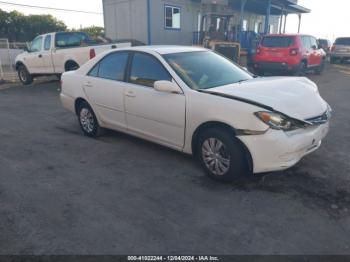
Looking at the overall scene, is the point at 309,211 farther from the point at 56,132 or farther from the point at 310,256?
the point at 56,132

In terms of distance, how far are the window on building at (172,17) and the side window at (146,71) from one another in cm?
1389

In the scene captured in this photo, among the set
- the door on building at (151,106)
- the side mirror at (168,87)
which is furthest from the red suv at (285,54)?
the side mirror at (168,87)

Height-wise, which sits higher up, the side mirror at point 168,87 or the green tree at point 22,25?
the green tree at point 22,25

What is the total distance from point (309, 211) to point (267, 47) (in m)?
11.5

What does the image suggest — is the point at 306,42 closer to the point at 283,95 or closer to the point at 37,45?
the point at 37,45

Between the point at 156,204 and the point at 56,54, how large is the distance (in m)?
10.00

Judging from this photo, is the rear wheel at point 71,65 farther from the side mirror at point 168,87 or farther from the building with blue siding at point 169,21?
the side mirror at point 168,87

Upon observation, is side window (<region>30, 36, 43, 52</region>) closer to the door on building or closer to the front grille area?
the door on building

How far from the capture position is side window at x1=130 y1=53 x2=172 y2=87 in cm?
461

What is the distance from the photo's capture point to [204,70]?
15.5ft

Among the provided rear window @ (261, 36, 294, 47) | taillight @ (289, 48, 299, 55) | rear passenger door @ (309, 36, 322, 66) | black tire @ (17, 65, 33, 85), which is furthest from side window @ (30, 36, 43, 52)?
rear passenger door @ (309, 36, 322, 66)

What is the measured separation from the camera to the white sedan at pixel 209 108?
3693mm

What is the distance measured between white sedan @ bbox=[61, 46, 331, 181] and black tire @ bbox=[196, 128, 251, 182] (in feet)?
0.04

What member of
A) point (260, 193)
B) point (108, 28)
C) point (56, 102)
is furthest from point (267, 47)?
point (260, 193)
